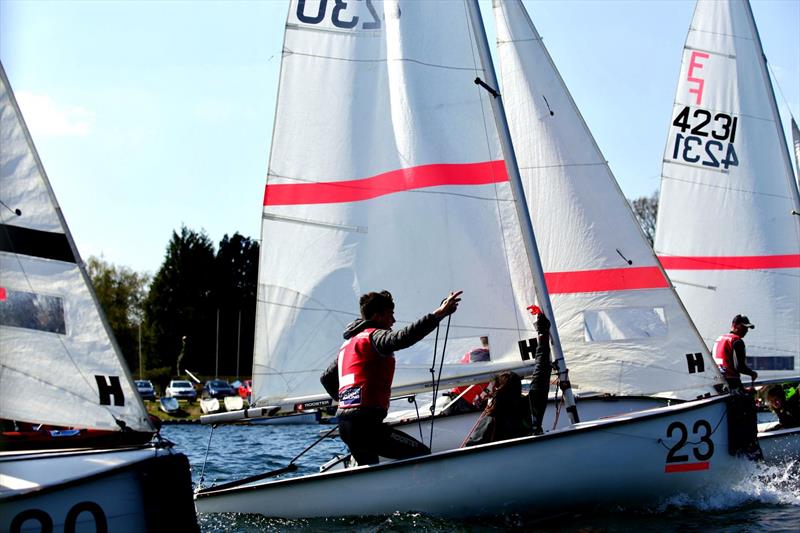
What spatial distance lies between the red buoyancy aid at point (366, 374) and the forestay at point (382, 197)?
1.09 m

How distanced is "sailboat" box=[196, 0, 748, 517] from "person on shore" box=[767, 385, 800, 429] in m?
2.80

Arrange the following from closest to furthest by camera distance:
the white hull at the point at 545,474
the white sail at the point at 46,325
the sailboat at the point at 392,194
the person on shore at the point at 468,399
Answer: the white sail at the point at 46,325
the white hull at the point at 545,474
the sailboat at the point at 392,194
the person on shore at the point at 468,399

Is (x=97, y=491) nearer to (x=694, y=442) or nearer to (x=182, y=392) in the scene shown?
(x=694, y=442)

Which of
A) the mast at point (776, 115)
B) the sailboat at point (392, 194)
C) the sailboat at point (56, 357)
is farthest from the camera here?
the mast at point (776, 115)

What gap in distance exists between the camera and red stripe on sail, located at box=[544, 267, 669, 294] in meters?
9.54

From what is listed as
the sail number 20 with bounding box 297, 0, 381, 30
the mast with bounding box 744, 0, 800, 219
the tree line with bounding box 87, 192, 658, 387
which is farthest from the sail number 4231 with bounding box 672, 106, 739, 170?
the tree line with bounding box 87, 192, 658, 387

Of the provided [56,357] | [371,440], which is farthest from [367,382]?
[56,357]

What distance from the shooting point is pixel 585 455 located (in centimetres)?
728

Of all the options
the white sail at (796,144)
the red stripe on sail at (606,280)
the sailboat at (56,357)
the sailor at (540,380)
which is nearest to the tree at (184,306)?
the white sail at (796,144)

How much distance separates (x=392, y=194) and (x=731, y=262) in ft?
25.4

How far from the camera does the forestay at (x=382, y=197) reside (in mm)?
8602

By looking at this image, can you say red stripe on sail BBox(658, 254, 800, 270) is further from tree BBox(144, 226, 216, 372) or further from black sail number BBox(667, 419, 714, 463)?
tree BBox(144, 226, 216, 372)

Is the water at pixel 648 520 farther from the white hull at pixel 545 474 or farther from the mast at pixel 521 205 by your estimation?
the mast at pixel 521 205

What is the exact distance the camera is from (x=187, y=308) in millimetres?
53625
